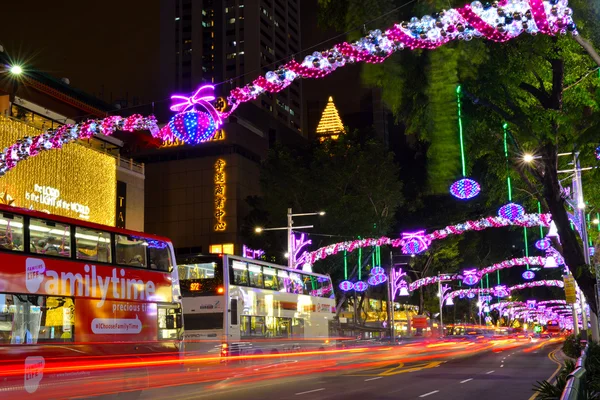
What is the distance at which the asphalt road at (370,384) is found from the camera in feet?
56.3

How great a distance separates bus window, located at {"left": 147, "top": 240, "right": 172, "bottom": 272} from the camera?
1752 cm

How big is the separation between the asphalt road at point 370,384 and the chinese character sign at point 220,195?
109 feet

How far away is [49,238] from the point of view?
14.5 meters

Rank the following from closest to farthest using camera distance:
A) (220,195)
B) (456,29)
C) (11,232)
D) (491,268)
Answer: (456,29) → (11,232) → (491,268) → (220,195)

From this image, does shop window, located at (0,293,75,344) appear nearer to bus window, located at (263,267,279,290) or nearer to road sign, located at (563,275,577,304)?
bus window, located at (263,267,279,290)

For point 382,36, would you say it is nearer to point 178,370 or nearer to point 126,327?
point 126,327

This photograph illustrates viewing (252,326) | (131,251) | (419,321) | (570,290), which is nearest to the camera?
Answer: (131,251)

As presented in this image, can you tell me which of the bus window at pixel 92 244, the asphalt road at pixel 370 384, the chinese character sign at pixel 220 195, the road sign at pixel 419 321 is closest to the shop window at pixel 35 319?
the bus window at pixel 92 244

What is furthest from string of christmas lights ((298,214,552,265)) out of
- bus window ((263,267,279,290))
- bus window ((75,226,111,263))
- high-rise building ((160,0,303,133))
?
high-rise building ((160,0,303,133))

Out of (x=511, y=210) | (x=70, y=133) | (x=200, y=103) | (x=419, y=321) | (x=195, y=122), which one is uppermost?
(x=70, y=133)

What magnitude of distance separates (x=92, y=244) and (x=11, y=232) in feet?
7.40

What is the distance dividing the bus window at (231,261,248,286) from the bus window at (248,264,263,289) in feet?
1.49

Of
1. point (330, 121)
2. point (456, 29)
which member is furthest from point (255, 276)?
point (330, 121)

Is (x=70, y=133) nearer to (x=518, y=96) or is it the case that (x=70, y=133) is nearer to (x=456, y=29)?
(x=518, y=96)
